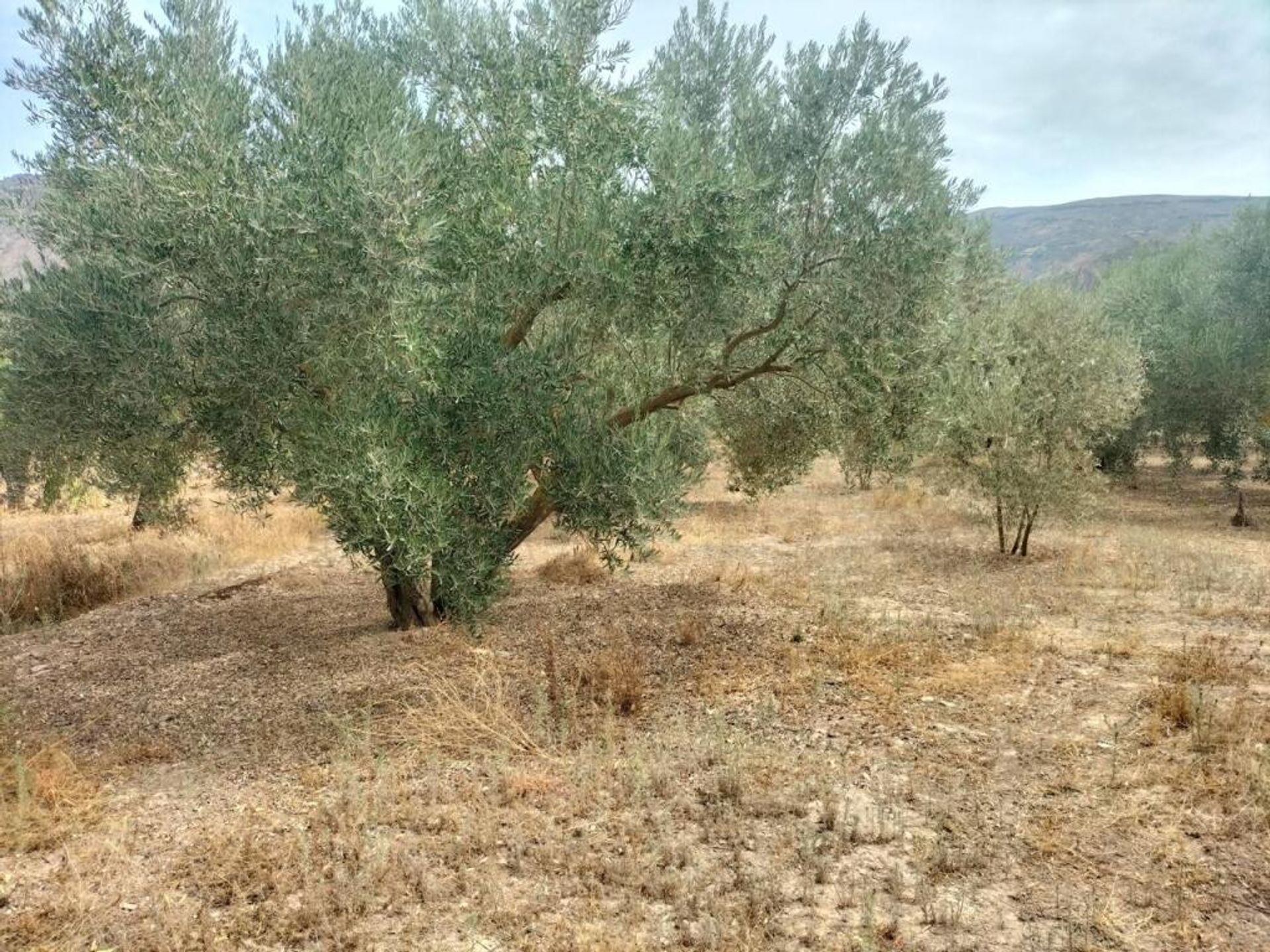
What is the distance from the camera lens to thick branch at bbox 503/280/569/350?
8.62 m

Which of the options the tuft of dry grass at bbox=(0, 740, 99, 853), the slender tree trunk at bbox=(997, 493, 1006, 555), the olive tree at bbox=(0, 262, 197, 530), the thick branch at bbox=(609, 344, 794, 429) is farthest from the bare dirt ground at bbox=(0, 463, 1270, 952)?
the slender tree trunk at bbox=(997, 493, 1006, 555)

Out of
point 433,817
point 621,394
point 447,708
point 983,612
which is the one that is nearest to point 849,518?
point 983,612

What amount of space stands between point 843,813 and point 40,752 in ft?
22.9

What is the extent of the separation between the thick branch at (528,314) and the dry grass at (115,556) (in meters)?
6.43

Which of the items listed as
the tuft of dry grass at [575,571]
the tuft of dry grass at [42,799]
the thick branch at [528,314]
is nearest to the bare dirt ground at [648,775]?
the tuft of dry grass at [42,799]

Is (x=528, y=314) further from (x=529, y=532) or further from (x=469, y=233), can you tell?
(x=529, y=532)

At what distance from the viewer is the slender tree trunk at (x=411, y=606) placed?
11172mm

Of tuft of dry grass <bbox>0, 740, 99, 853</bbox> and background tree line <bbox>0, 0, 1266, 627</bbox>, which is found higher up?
background tree line <bbox>0, 0, 1266, 627</bbox>

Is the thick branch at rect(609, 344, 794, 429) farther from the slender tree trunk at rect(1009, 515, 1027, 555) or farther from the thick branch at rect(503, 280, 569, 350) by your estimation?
the slender tree trunk at rect(1009, 515, 1027, 555)

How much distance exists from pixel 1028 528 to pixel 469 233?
1455 centimetres

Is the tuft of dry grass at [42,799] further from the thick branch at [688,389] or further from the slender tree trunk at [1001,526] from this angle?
the slender tree trunk at [1001,526]

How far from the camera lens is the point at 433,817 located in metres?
6.48

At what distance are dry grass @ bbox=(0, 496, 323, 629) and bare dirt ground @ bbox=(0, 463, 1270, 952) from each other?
8.62 ft

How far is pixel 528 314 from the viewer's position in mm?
8977
